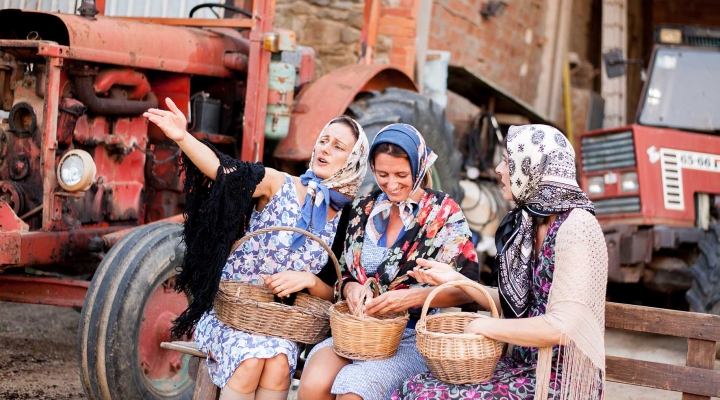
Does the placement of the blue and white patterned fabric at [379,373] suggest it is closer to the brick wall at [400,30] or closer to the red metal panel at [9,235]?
the red metal panel at [9,235]

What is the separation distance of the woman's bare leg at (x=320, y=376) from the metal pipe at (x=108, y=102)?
188 cm

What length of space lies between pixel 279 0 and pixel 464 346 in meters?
5.73

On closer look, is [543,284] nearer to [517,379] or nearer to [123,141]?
[517,379]

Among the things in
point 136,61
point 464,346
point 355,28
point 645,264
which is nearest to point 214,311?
point 464,346

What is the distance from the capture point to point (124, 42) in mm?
4340

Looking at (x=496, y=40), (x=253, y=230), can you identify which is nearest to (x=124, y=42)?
(x=253, y=230)

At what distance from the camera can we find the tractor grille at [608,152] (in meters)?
6.42

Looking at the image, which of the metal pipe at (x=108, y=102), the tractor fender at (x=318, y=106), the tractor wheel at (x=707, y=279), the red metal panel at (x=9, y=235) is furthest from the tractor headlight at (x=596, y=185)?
the red metal panel at (x=9, y=235)

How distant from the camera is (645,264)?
625 cm

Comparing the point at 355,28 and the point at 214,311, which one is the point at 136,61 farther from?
the point at 355,28

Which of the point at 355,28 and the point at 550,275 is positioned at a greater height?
the point at 355,28

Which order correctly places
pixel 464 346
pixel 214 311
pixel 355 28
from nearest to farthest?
pixel 464 346
pixel 214 311
pixel 355 28

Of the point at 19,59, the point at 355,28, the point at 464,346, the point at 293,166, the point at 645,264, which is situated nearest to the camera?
the point at 464,346

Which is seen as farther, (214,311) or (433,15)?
(433,15)
